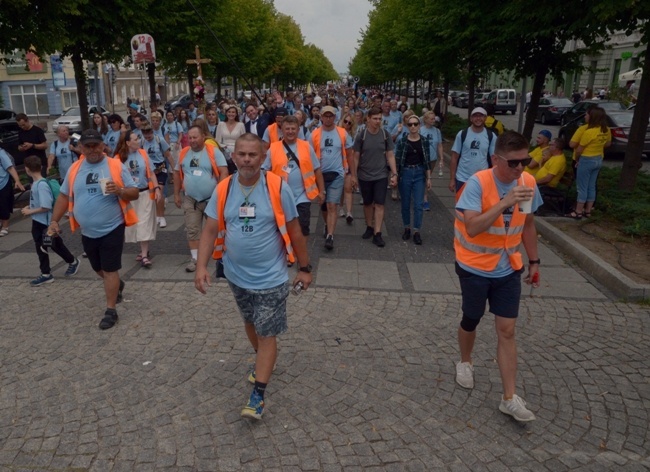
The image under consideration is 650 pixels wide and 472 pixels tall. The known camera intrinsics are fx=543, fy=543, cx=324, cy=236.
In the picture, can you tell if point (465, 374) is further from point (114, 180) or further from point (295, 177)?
point (114, 180)

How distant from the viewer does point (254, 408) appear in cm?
362

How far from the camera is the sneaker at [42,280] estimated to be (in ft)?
20.6

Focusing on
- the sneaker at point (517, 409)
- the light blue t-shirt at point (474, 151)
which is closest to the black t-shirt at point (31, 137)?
the light blue t-shirt at point (474, 151)

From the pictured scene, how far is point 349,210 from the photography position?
899 cm

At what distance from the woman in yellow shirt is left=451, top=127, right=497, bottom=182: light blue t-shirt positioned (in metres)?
2.24

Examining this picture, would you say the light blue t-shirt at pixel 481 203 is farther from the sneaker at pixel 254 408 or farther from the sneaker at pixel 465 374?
the sneaker at pixel 254 408

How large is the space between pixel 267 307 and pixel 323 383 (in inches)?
36.8

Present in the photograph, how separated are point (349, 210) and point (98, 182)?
4671 millimetres

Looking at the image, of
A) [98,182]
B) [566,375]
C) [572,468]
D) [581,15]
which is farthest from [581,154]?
[98,182]

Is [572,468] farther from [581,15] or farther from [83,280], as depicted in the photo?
[581,15]

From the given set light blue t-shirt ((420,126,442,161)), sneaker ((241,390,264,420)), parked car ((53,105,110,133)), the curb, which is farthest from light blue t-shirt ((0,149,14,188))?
parked car ((53,105,110,133))

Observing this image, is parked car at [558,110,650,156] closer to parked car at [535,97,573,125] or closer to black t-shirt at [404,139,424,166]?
black t-shirt at [404,139,424,166]

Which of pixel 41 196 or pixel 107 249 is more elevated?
pixel 41 196

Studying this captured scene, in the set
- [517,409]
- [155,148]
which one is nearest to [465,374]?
[517,409]
